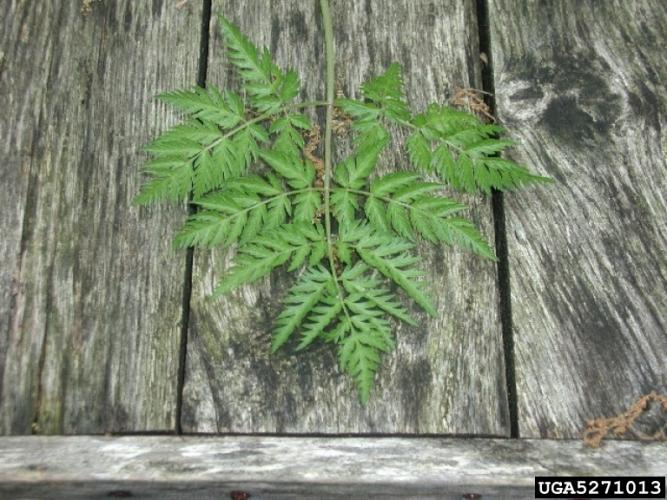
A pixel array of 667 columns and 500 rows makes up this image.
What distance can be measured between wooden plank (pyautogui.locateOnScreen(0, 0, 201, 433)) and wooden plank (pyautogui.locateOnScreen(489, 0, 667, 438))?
0.96 meters

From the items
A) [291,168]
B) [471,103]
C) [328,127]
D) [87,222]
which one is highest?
[471,103]

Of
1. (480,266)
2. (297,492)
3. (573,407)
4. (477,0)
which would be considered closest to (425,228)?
(480,266)

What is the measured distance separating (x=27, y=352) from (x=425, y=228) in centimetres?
109

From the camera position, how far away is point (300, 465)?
70.7 inches

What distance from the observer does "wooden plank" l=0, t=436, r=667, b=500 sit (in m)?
1.77

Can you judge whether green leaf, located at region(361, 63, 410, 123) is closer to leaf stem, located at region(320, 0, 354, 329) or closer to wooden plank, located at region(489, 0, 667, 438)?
leaf stem, located at region(320, 0, 354, 329)

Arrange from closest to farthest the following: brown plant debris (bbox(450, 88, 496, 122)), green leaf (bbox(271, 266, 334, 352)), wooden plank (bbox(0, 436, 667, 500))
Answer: wooden plank (bbox(0, 436, 667, 500)) < green leaf (bbox(271, 266, 334, 352)) < brown plant debris (bbox(450, 88, 496, 122))

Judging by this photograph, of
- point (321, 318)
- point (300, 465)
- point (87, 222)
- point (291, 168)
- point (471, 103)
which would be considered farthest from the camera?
point (471, 103)

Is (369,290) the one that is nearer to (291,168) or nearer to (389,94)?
(291,168)

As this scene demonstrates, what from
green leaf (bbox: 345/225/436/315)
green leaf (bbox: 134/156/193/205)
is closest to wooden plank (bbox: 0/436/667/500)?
green leaf (bbox: 345/225/436/315)

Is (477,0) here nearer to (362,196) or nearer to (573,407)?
(362,196)

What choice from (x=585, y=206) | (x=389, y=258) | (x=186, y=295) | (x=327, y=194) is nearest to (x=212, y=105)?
(x=327, y=194)

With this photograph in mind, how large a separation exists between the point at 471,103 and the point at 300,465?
1.16 m

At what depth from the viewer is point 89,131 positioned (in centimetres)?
221
